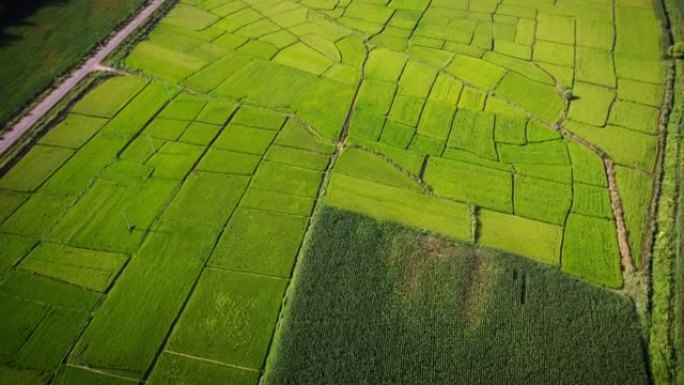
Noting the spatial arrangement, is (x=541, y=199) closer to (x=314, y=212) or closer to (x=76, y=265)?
(x=314, y=212)

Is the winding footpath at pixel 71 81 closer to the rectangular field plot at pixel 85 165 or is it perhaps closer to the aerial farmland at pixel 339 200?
the aerial farmland at pixel 339 200

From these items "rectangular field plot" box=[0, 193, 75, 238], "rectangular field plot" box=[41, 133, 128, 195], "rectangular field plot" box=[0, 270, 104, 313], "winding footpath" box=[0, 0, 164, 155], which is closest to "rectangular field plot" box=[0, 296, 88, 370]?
"rectangular field plot" box=[0, 270, 104, 313]

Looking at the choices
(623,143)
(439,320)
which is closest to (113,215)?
(439,320)

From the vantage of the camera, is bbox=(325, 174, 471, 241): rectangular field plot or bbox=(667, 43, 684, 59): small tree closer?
bbox=(325, 174, 471, 241): rectangular field plot

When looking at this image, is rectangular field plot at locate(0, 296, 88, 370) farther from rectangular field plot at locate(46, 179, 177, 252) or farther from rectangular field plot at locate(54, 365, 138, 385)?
rectangular field plot at locate(46, 179, 177, 252)

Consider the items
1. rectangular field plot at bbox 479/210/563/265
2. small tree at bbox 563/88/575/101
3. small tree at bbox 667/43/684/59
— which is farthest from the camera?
small tree at bbox 667/43/684/59

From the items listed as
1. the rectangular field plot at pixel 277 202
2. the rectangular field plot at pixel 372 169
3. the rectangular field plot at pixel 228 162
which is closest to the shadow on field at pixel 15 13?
the rectangular field plot at pixel 228 162

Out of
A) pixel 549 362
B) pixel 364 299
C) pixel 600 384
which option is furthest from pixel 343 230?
pixel 600 384
